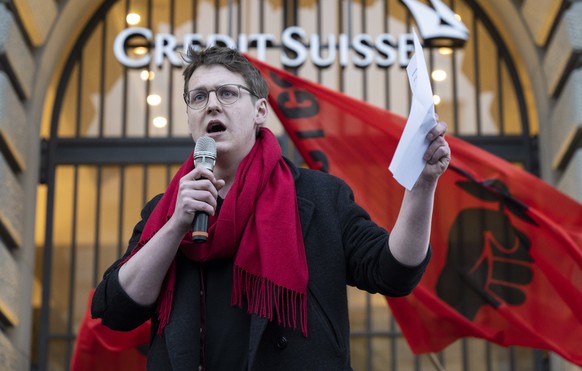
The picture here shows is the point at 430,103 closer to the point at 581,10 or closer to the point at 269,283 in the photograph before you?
the point at 269,283

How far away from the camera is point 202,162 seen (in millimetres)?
3822

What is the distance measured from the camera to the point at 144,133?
10.7 meters

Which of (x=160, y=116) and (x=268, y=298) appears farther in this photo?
(x=160, y=116)

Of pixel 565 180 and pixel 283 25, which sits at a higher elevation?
pixel 283 25

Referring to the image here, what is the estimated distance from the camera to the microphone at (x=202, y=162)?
141 inches

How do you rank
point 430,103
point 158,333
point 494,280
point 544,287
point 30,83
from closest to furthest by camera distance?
point 430,103, point 158,333, point 544,287, point 494,280, point 30,83

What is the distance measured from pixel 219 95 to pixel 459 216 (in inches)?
221

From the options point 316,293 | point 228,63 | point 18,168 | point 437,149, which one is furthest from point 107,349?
point 437,149

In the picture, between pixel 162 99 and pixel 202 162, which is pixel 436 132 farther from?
pixel 162 99

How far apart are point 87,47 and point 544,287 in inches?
177

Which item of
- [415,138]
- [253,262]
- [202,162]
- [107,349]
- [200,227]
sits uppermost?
[415,138]

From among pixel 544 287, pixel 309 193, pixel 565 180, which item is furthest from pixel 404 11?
pixel 309 193

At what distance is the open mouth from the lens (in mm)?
4082

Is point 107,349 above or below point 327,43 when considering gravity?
below
